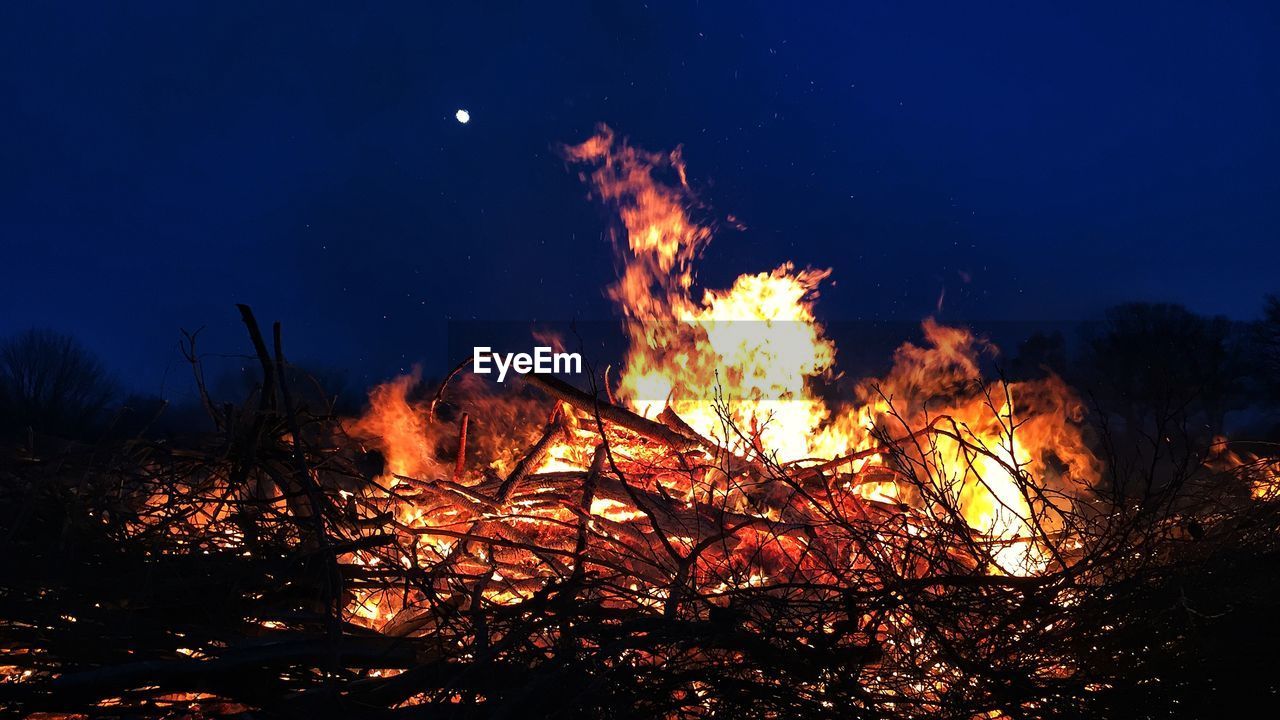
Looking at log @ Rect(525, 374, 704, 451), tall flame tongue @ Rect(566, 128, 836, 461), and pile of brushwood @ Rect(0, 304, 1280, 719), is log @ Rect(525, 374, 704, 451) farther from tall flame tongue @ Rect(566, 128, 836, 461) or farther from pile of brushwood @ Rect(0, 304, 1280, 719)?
pile of brushwood @ Rect(0, 304, 1280, 719)

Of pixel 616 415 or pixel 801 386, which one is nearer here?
pixel 616 415

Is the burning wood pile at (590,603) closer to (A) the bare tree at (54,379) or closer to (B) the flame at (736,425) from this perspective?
(B) the flame at (736,425)

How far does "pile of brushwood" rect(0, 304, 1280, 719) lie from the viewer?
199cm

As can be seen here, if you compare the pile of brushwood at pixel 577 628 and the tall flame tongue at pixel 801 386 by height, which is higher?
the tall flame tongue at pixel 801 386

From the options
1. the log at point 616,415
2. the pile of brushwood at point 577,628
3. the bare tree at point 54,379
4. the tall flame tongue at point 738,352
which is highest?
the bare tree at point 54,379

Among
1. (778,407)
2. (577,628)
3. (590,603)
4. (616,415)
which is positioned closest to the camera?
(577,628)

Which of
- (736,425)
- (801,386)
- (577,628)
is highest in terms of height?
(801,386)

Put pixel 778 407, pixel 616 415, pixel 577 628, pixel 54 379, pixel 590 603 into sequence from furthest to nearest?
pixel 54 379 → pixel 778 407 → pixel 616 415 → pixel 590 603 → pixel 577 628

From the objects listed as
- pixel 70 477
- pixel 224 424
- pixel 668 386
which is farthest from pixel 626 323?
pixel 70 477

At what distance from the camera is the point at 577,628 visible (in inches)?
80.0

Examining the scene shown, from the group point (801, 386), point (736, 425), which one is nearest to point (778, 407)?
point (801, 386)

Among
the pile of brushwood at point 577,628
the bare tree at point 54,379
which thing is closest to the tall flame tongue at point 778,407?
the pile of brushwood at point 577,628

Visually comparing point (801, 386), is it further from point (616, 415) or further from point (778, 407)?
point (616, 415)

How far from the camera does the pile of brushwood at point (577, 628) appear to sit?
1.99 meters
